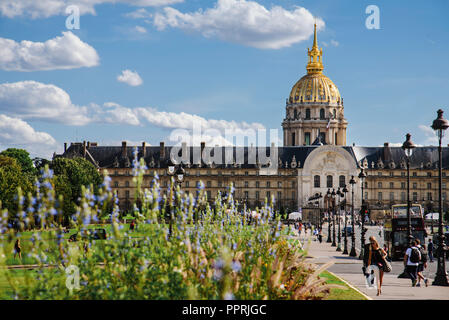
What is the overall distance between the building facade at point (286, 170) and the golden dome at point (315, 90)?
146ft

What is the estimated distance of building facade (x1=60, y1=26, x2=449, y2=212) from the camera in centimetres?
12000

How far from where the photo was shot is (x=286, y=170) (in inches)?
4877

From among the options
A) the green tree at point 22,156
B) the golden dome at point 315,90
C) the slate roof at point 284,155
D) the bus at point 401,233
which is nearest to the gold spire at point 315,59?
the golden dome at point 315,90

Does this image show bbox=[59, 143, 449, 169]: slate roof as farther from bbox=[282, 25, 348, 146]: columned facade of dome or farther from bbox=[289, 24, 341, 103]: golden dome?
bbox=[289, 24, 341, 103]: golden dome

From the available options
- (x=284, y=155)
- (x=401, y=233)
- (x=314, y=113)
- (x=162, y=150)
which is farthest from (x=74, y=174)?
(x=314, y=113)

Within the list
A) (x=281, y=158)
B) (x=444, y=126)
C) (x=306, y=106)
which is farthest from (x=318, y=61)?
(x=444, y=126)

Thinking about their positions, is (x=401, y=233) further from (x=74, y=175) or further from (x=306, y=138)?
(x=306, y=138)

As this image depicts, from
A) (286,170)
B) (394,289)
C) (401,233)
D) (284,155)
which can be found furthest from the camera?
(284,155)

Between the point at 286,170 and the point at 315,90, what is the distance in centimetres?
5265

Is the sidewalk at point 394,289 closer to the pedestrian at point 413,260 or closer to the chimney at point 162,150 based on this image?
the pedestrian at point 413,260

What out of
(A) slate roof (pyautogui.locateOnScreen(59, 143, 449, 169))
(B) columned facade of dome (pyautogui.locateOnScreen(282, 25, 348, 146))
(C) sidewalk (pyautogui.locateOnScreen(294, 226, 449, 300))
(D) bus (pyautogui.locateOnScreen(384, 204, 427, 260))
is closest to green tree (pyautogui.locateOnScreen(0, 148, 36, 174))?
(A) slate roof (pyautogui.locateOnScreen(59, 143, 449, 169))

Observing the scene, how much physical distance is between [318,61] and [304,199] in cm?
7317
